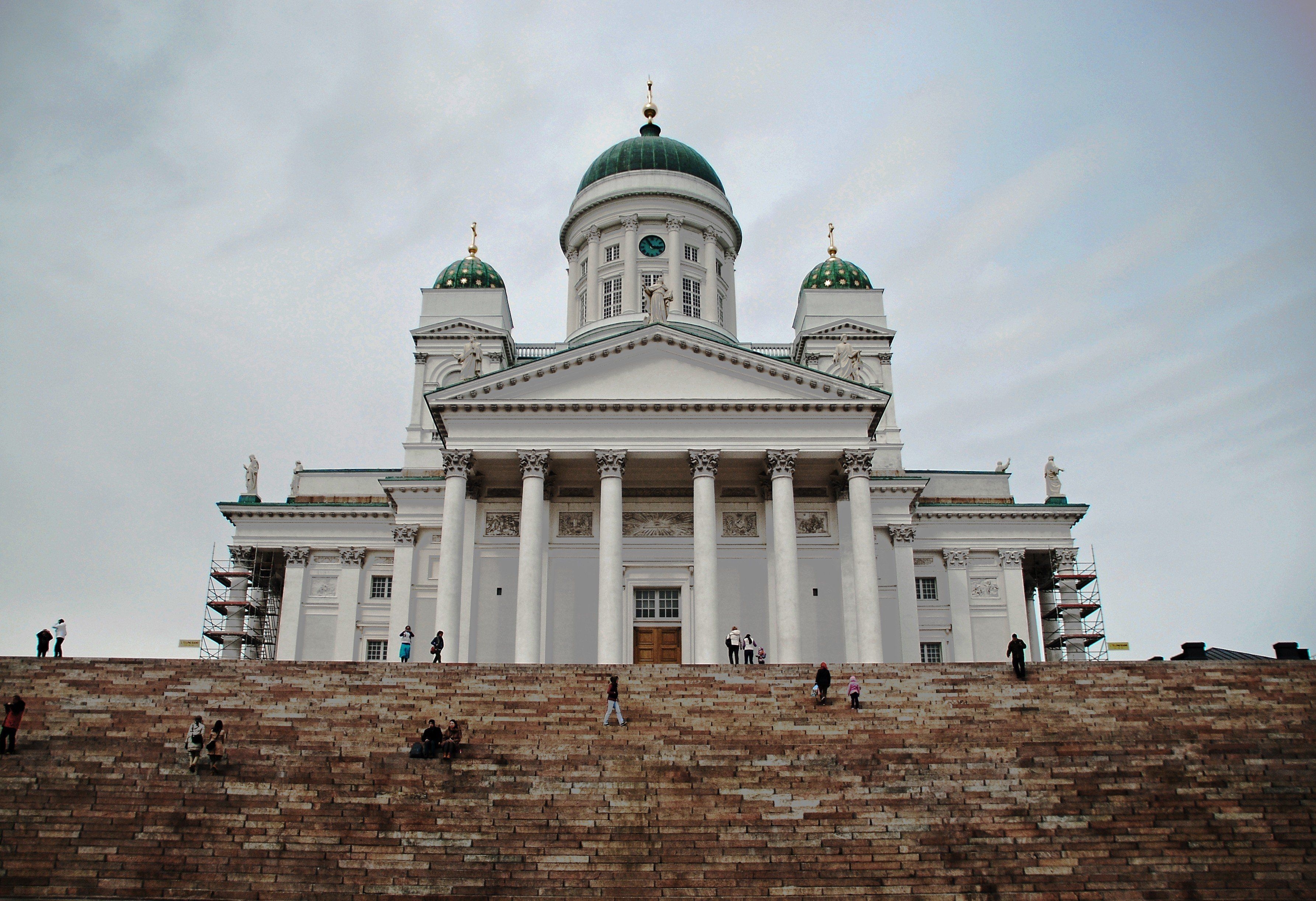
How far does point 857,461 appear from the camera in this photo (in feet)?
105

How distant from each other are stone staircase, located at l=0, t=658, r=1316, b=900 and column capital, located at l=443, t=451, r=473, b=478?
380 inches

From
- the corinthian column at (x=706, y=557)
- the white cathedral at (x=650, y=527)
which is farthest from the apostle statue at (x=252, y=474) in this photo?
the corinthian column at (x=706, y=557)

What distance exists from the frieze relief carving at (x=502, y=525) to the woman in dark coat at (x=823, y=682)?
14.7m

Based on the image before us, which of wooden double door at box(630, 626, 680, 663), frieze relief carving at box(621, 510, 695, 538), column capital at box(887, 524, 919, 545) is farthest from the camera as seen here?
column capital at box(887, 524, 919, 545)

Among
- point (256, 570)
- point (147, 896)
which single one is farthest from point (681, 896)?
point (256, 570)

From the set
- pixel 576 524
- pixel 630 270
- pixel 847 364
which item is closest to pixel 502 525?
pixel 576 524

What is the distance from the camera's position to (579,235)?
48125 millimetres

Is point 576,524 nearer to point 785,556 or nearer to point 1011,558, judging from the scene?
point 785,556

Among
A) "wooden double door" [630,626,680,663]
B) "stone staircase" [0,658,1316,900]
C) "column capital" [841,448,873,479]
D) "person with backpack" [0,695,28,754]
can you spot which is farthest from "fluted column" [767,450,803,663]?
"person with backpack" [0,695,28,754]

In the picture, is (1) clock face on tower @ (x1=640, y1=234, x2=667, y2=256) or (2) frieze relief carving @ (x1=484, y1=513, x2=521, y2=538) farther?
(1) clock face on tower @ (x1=640, y1=234, x2=667, y2=256)

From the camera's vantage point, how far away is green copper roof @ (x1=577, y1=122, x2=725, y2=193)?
158ft

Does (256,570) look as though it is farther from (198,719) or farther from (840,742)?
(840,742)

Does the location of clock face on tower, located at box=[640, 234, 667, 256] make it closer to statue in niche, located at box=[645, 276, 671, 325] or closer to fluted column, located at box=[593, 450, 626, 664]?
statue in niche, located at box=[645, 276, 671, 325]

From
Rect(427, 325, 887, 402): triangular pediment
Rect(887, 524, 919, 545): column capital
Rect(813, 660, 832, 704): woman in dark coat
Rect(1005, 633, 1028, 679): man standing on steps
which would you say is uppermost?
Rect(427, 325, 887, 402): triangular pediment
